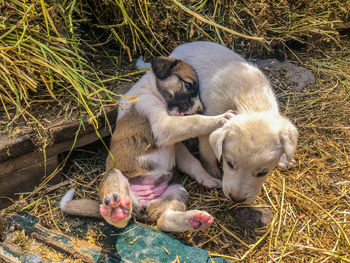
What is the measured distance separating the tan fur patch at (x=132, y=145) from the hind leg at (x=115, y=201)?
11.5 inches

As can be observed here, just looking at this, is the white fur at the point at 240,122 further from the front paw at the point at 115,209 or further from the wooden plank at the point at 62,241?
the wooden plank at the point at 62,241

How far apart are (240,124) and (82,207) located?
1798mm

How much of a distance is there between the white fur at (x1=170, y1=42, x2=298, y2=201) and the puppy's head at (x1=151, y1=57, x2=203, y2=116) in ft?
0.71

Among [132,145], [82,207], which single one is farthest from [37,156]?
[132,145]

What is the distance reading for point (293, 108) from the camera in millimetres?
4875

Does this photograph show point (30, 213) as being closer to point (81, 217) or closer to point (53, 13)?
point (81, 217)

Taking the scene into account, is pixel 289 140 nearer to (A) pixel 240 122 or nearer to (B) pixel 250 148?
(B) pixel 250 148

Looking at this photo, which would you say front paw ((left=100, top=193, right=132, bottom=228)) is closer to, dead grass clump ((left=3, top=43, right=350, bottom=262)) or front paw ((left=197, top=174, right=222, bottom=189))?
dead grass clump ((left=3, top=43, right=350, bottom=262))

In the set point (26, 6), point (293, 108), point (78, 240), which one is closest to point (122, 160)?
point (78, 240)

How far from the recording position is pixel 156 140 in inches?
145

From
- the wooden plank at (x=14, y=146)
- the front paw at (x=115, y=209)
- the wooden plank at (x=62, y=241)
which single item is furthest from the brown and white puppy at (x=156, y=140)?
the wooden plank at (x=14, y=146)

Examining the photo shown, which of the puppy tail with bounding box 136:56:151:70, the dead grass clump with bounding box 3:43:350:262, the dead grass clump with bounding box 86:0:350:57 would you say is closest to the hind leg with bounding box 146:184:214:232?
the dead grass clump with bounding box 3:43:350:262

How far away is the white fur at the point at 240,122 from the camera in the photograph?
3043 mm

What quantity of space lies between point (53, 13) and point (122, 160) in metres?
1.91
